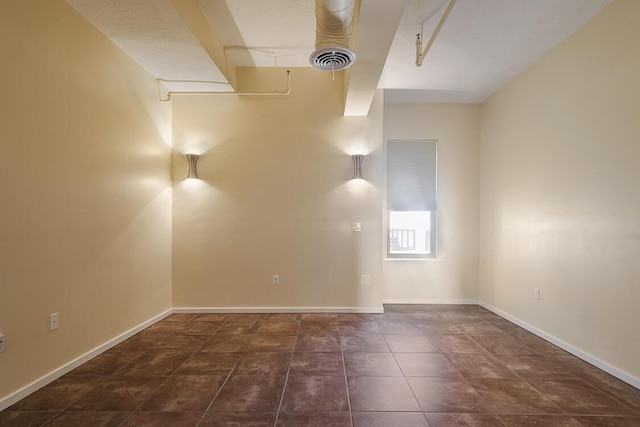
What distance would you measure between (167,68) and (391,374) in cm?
379

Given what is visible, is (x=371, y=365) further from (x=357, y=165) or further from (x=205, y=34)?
(x=205, y=34)

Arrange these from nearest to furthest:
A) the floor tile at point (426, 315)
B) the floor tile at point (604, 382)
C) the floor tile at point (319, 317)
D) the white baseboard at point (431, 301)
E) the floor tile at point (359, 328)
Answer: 1. the floor tile at point (604, 382)
2. the floor tile at point (359, 328)
3. the floor tile at point (319, 317)
4. the floor tile at point (426, 315)
5. the white baseboard at point (431, 301)

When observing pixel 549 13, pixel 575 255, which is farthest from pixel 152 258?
pixel 549 13

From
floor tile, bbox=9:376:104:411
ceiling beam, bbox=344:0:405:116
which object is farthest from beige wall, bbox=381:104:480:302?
floor tile, bbox=9:376:104:411

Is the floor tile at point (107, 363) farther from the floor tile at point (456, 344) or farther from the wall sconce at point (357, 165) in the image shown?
the wall sconce at point (357, 165)

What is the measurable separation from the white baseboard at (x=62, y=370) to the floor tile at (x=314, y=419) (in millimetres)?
1800

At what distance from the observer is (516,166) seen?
3547 millimetres

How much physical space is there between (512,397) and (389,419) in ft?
3.17

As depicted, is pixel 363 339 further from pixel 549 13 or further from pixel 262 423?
pixel 549 13

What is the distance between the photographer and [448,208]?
4352 millimetres

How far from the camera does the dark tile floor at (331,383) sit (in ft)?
5.89

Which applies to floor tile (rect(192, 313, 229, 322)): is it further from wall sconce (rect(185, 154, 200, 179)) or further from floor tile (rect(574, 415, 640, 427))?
floor tile (rect(574, 415, 640, 427))

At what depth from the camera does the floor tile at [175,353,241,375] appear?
2.32 metres

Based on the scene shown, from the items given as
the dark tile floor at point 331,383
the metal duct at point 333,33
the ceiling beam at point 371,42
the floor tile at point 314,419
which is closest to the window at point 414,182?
the ceiling beam at point 371,42
